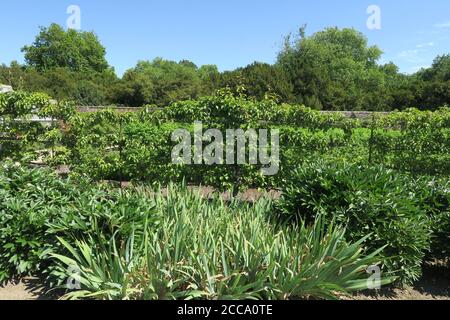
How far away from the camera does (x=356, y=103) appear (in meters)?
36.6

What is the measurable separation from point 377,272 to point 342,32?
64.5m

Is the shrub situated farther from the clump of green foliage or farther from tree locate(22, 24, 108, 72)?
tree locate(22, 24, 108, 72)

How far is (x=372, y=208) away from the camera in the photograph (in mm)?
4074

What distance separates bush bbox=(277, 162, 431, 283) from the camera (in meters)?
3.97

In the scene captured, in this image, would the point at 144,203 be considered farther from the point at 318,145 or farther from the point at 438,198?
the point at 318,145

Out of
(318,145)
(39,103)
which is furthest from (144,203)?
(39,103)

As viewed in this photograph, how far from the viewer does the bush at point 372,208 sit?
3969 millimetres

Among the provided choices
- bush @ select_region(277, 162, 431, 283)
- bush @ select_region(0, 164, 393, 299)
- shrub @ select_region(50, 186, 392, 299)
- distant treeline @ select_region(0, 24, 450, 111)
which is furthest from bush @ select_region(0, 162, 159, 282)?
distant treeline @ select_region(0, 24, 450, 111)

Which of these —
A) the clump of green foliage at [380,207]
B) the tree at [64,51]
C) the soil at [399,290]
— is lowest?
the soil at [399,290]

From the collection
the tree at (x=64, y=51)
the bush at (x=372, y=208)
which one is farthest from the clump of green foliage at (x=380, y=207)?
the tree at (x=64, y=51)

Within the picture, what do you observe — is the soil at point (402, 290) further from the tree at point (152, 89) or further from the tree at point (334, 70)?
the tree at point (152, 89)

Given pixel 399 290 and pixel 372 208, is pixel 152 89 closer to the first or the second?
pixel 372 208

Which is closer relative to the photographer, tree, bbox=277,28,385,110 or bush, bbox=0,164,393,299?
bush, bbox=0,164,393,299

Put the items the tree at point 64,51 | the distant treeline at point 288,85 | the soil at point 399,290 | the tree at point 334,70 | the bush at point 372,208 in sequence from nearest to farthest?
the soil at point 399,290
the bush at point 372,208
the distant treeline at point 288,85
the tree at point 334,70
the tree at point 64,51
